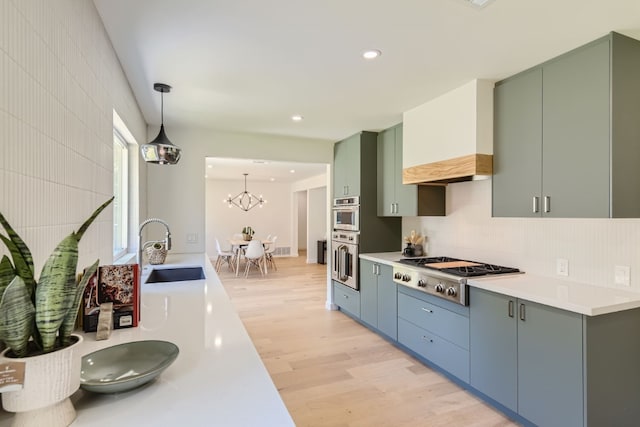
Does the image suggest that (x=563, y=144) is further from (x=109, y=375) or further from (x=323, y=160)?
(x=323, y=160)

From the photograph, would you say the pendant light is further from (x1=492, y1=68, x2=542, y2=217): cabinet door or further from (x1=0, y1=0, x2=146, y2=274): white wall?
(x1=492, y1=68, x2=542, y2=217): cabinet door

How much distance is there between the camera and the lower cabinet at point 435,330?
8.29 ft

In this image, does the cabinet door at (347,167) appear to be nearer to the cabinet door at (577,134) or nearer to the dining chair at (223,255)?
the cabinet door at (577,134)

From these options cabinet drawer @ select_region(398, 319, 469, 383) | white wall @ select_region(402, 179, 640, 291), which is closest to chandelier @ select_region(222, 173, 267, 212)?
white wall @ select_region(402, 179, 640, 291)

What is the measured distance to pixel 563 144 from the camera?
2.10 metres

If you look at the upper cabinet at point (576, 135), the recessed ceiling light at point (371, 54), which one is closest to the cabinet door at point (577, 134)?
the upper cabinet at point (576, 135)

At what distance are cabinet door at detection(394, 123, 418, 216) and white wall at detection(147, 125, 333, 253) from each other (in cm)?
170

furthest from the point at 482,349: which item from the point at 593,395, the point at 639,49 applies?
the point at 639,49

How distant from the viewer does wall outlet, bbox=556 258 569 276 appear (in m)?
2.35

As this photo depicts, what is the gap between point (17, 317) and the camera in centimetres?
72

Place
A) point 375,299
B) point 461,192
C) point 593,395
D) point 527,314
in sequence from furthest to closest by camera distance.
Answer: point 375,299 → point 461,192 → point 527,314 → point 593,395

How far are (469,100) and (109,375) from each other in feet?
8.90

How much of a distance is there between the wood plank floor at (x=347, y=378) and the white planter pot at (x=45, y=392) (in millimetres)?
1739

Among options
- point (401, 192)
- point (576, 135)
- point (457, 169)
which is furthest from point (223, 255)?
point (576, 135)
